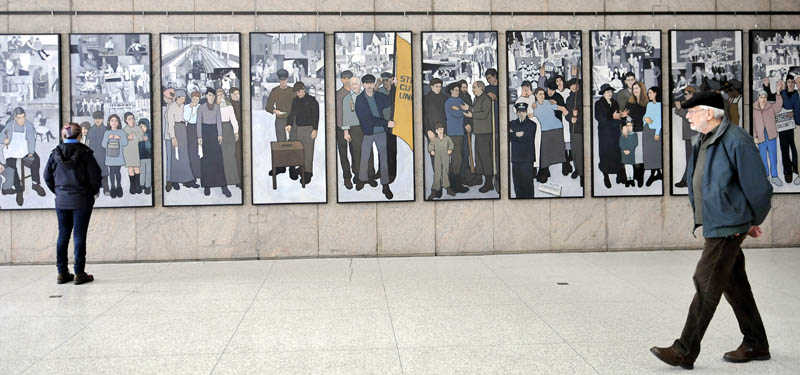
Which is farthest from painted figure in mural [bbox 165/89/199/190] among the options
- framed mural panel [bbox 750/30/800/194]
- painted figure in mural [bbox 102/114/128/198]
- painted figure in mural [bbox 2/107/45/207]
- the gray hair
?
framed mural panel [bbox 750/30/800/194]

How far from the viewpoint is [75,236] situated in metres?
7.46

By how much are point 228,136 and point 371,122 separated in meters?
2.02

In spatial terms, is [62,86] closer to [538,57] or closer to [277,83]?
[277,83]

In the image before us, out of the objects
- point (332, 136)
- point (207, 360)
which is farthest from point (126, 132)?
point (207, 360)

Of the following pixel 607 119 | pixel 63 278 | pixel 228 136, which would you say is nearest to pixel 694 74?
pixel 607 119

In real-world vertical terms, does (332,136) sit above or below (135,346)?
above

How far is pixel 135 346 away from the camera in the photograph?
15.7ft

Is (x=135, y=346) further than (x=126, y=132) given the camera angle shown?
No

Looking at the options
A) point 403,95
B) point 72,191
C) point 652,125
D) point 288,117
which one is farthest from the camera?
point 652,125

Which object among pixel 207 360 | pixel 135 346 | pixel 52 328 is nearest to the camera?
pixel 207 360

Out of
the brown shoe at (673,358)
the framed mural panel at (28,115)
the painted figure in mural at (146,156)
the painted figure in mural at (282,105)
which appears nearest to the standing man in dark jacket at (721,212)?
the brown shoe at (673,358)

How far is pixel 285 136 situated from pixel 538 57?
12.5 feet

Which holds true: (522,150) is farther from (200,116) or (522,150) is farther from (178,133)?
(178,133)

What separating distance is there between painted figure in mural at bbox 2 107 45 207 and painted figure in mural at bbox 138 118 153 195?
141 centimetres
